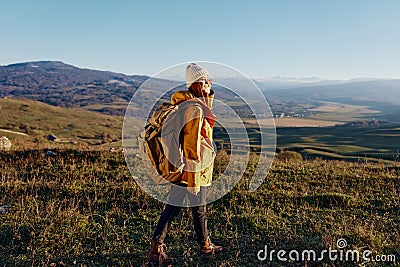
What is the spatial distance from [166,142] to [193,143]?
43 cm

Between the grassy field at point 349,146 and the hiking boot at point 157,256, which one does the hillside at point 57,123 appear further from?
the hiking boot at point 157,256

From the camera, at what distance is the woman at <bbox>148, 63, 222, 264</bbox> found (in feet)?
14.9

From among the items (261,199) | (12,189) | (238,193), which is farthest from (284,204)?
(12,189)

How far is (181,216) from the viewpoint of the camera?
7.08 m

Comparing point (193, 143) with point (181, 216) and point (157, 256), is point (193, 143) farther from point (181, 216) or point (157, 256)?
point (181, 216)

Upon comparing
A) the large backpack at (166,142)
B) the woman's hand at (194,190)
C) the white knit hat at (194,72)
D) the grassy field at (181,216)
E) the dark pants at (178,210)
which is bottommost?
the grassy field at (181,216)

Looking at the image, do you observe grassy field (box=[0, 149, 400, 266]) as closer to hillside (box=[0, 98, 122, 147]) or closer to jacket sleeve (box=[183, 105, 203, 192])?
jacket sleeve (box=[183, 105, 203, 192])

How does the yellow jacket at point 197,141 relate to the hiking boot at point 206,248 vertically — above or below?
above

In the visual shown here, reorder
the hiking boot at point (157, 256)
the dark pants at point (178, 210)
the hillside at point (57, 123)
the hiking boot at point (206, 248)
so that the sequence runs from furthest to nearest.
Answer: the hillside at point (57, 123)
the hiking boot at point (206, 248)
the hiking boot at point (157, 256)
the dark pants at point (178, 210)

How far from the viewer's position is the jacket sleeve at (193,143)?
14.8 ft

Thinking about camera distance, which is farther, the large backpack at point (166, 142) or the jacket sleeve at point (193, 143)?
the large backpack at point (166, 142)

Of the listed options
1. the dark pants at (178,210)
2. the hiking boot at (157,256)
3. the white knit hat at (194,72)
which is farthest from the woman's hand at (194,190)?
the white knit hat at (194,72)

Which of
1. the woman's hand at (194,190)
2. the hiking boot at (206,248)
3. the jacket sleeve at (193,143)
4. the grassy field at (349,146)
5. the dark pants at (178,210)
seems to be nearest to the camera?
the jacket sleeve at (193,143)

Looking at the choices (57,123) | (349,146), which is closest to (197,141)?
(349,146)
